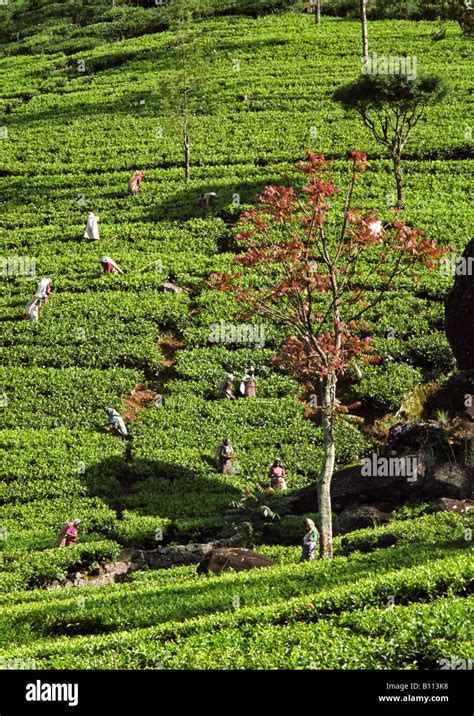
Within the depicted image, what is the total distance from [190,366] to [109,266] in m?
9.53

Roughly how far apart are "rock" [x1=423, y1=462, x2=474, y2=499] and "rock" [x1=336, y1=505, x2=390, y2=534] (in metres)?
1.39

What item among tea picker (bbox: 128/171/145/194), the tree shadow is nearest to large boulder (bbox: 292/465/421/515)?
the tree shadow

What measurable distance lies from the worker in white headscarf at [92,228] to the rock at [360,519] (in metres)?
26.1

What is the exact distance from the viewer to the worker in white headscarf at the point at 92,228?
48.9 metres

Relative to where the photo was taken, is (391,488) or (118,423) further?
(118,423)

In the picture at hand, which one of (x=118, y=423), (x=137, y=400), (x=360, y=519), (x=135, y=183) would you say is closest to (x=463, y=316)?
(x=360, y=519)

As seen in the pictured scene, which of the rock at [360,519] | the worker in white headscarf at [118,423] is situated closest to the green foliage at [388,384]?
the worker in white headscarf at [118,423]

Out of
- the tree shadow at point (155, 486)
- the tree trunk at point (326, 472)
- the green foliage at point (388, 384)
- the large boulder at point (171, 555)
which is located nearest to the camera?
the tree trunk at point (326, 472)

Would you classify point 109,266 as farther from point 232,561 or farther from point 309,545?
point 309,545

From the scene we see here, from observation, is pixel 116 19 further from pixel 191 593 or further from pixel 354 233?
pixel 191 593

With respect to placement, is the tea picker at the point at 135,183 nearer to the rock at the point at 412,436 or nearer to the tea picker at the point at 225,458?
the tea picker at the point at 225,458

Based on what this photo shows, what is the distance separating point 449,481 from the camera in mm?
26406
